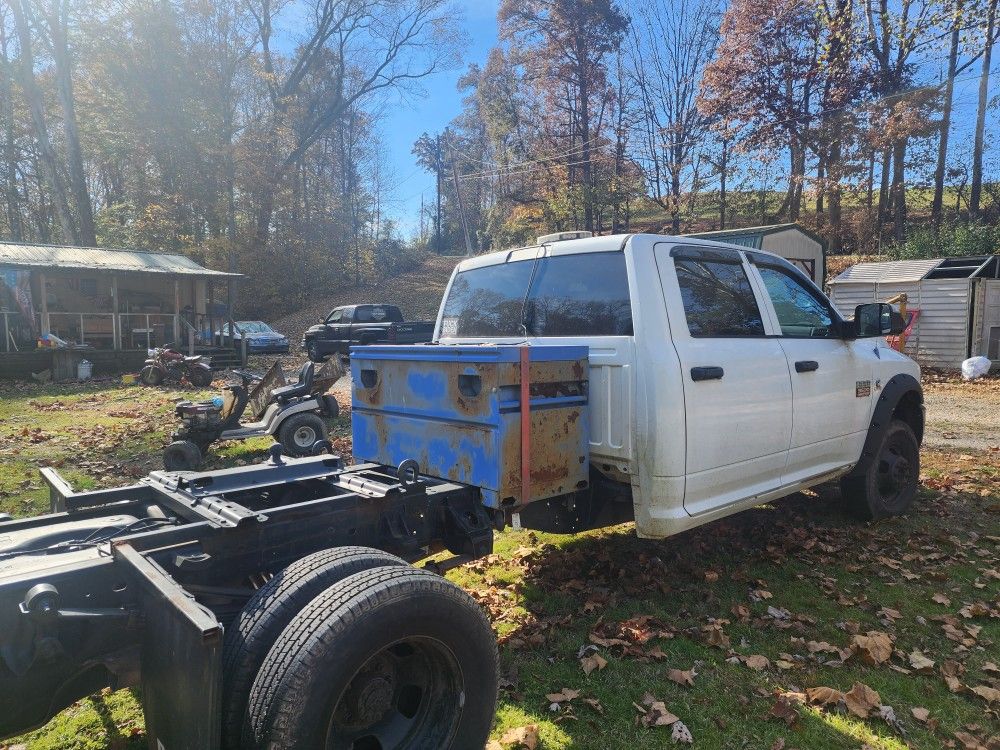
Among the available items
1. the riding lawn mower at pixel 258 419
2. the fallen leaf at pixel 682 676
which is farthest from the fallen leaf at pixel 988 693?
the riding lawn mower at pixel 258 419

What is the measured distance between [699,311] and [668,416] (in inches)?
30.7

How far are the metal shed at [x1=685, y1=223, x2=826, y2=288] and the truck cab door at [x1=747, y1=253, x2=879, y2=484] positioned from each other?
14877 millimetres

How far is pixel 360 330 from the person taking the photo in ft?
70.1

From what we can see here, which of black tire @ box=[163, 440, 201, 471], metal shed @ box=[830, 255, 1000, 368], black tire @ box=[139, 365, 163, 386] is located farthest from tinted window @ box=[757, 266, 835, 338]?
black tire @ box=[139, 365, 163, 386]

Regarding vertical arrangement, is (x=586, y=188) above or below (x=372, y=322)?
above

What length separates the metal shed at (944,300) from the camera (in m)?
15.3

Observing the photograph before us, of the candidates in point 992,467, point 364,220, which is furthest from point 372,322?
point 364,220

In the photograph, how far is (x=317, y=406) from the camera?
8141 millimetres

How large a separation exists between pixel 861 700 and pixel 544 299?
2.69 meters

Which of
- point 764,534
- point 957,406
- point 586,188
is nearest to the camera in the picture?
point 764,534

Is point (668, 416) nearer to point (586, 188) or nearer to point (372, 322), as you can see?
point (372, 322)

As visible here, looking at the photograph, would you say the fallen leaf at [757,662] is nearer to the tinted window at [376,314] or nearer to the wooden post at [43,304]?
the tinted window at [376,314]

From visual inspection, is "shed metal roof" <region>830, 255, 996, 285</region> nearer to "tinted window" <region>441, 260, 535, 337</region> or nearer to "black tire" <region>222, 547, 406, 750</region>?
"tinted window" <region>441, 260, 535, 337</region>

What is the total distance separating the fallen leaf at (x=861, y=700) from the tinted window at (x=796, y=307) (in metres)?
2.27
